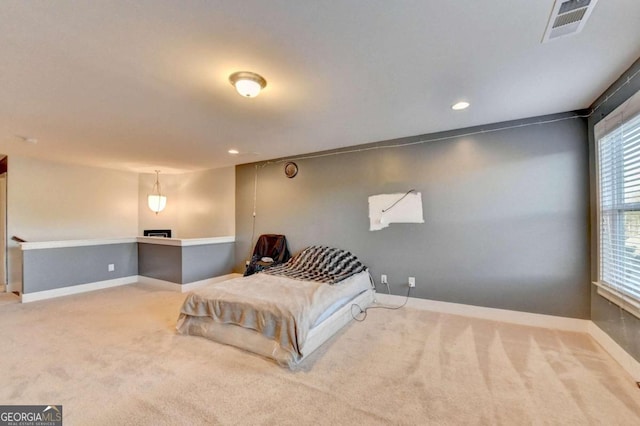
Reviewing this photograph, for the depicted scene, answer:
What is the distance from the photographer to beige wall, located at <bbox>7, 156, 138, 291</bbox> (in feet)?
14.3

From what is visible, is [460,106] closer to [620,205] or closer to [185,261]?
[620,205]

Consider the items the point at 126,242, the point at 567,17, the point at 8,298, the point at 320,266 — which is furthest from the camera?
the point at 126,242

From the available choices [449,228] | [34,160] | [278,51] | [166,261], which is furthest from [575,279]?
[34,160]

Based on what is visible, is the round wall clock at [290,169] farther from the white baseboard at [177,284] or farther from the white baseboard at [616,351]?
the white baseboard at [616,351]

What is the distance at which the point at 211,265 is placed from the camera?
192 inches

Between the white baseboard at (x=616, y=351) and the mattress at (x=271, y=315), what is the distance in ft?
7.63

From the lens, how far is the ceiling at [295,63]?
1.43 meters

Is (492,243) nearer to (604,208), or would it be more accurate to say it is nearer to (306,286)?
(604,208)

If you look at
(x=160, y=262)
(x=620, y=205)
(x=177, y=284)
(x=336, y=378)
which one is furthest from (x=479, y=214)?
(x=160, y=262)

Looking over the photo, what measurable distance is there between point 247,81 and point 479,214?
302cm

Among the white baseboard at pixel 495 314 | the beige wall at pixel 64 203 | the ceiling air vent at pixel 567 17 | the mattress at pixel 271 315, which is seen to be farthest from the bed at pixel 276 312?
the beige wall at pixel 64 203

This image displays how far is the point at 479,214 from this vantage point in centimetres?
323

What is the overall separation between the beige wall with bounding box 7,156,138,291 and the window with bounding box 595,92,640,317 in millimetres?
7619

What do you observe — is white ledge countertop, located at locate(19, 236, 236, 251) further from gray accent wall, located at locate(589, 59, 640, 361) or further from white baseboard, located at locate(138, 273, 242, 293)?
gray accent wall, located at locate(589, 59, 640, 361)
